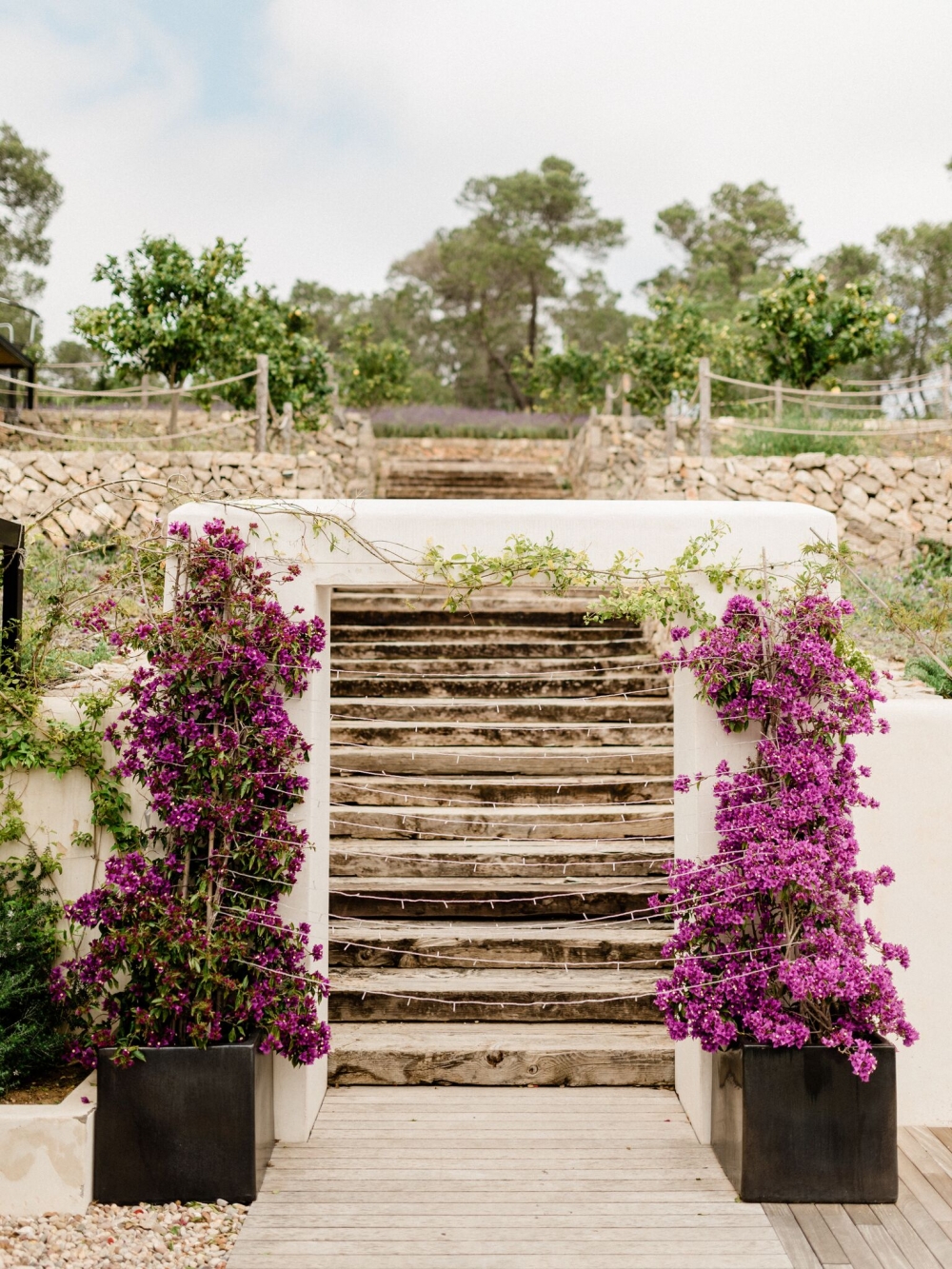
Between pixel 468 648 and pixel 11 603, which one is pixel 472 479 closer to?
pixel 468 648

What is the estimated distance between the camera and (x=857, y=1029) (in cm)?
326

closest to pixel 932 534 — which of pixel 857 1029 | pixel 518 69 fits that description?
pixel 857 1029

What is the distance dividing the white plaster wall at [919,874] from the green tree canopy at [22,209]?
23934 mm

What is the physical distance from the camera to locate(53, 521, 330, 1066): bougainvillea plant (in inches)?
129

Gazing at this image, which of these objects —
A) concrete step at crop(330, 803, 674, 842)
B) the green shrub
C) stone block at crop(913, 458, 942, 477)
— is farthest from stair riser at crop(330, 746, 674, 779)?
stone block at crop(913, 458, 942, 477)

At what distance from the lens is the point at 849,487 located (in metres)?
9.65

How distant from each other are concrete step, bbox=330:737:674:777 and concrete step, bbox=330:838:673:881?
56 cm

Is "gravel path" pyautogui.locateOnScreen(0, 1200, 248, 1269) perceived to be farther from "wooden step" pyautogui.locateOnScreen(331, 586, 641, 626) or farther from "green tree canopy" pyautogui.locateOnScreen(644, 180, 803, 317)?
"green tree canopy" pyautogui.locateOnScreen(644, 180, 803, 317)

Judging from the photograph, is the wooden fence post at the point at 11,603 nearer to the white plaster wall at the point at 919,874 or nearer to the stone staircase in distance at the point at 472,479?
the white plaster wall at the point at 919,874

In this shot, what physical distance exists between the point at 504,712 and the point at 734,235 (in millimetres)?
24718

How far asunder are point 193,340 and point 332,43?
10.1 meters

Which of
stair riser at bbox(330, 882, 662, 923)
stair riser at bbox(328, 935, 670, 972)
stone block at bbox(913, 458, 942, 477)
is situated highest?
stone block at bbox(913, 458, 942, 477)

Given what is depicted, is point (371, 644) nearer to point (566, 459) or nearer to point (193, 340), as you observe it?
point (193, 340)

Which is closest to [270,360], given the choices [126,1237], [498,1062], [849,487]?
[849,487]
